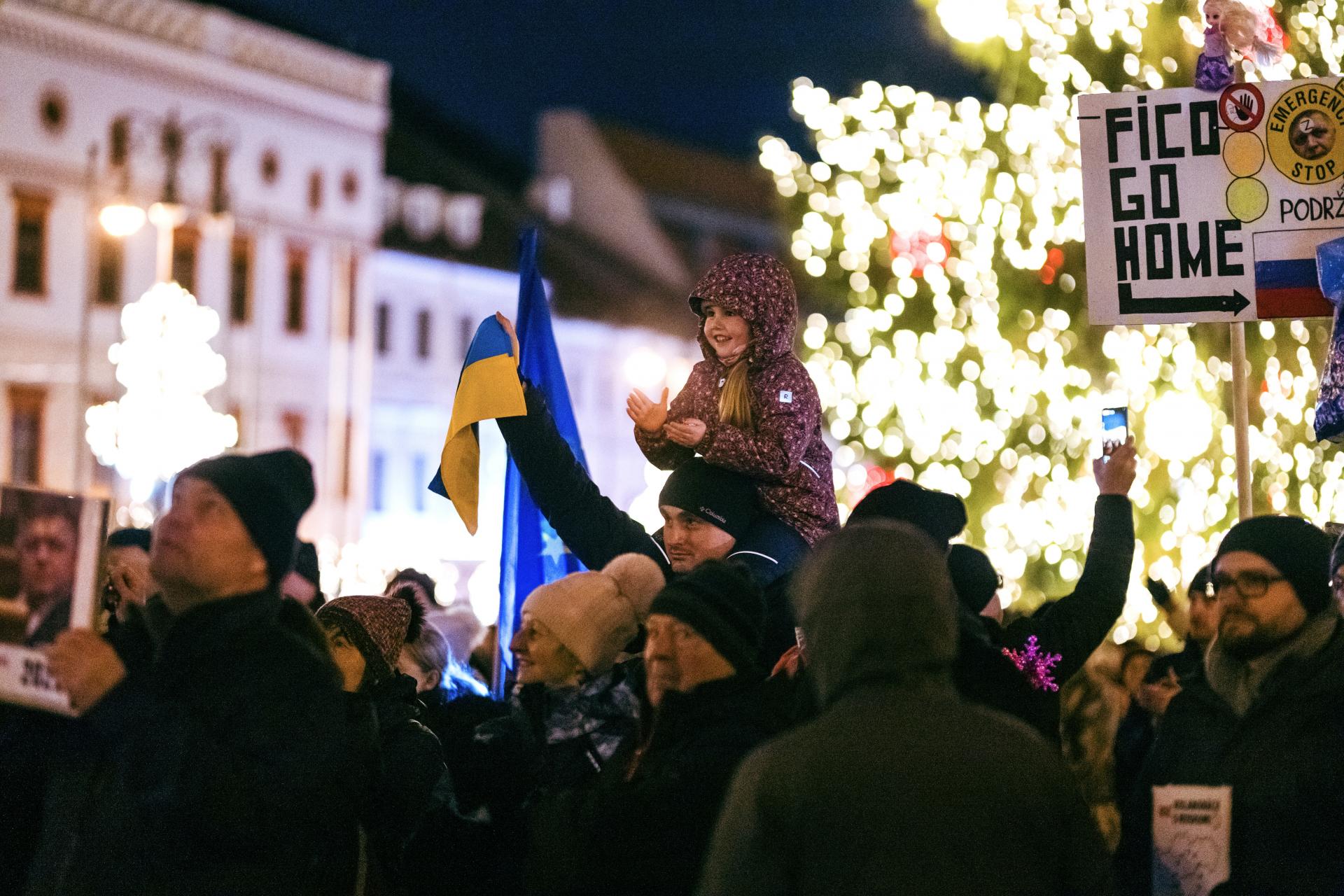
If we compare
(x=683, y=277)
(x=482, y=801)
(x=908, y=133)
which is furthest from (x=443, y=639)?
(x=683, y=277)

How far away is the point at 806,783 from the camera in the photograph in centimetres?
292

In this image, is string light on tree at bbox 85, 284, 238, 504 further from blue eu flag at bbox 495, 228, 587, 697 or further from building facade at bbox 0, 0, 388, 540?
blue eu flag at bbox 495, 228, 587, 697

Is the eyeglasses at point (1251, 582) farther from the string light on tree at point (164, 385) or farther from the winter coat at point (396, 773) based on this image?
the string light on tree at point (164, 385)

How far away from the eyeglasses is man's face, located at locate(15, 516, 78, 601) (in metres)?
2.76

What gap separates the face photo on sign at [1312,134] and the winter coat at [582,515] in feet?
7.89

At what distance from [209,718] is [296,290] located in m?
41.8

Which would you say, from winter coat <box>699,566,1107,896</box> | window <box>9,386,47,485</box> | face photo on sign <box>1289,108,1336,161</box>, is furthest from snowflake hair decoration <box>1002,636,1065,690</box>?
window <box>9,386,47,485</box>

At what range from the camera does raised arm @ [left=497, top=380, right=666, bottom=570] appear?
17.7 feet

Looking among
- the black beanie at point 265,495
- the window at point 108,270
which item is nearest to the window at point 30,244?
the window at point 108,270

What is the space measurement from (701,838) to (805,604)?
861 millimetres

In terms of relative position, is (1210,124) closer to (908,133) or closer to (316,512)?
(908,133)

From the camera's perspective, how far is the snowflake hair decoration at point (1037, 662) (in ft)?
15.6

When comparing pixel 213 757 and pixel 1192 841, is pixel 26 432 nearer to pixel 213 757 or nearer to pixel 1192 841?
pixel 213 757

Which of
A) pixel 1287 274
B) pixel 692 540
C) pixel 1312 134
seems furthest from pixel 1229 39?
pixel 692 540
